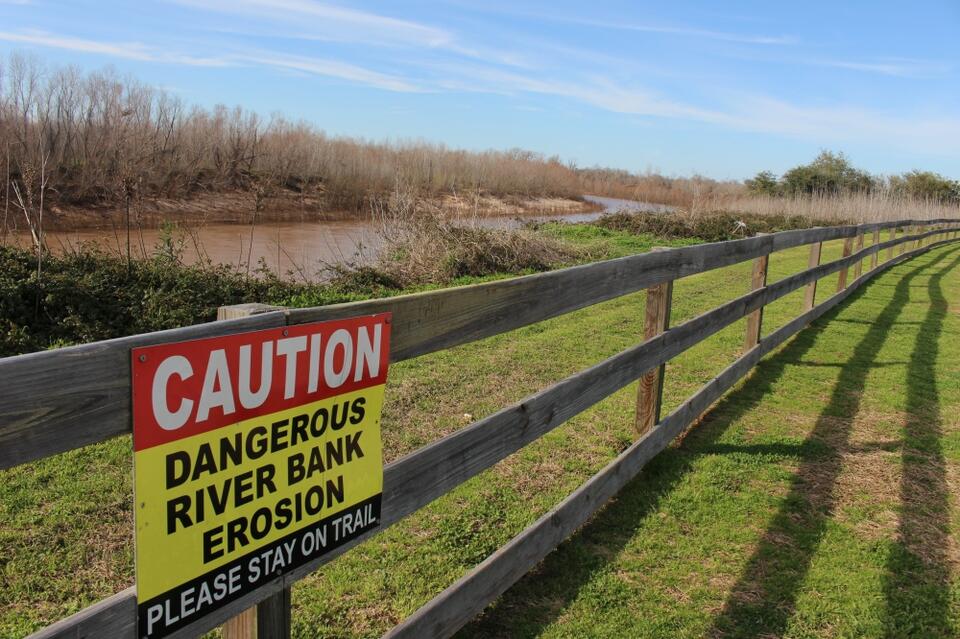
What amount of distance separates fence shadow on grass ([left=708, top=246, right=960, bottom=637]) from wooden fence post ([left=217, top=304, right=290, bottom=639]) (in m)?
1.84

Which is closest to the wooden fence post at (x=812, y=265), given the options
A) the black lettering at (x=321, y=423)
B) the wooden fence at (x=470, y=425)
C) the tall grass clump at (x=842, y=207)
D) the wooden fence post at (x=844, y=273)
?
the wooden fence post at (x=844, y=273)

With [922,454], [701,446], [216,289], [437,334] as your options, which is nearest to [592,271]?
[437,334]

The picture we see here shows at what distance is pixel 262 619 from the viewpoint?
1849 mm

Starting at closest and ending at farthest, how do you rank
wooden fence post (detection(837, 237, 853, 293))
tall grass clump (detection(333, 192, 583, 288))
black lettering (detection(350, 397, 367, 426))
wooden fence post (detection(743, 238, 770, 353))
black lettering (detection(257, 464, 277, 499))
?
1. black lettering (detection(257, 464, 277, 499))
2. black lettering (detection(350, 397, 367, 426))
3. wooden fence post (detection(743, 238, 770, 353))
4. wooden fence post (detection(837, 237, 853, 293))
5. tall grass clump (detection(333, 192, 583, 288))

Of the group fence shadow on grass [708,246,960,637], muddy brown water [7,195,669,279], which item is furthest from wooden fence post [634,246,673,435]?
muddy brown water [7,195,669,279]

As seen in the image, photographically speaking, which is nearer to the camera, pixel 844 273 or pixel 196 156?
pixel 844 273

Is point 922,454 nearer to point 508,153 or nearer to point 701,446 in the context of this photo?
point 701,446

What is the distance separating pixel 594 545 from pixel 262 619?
205 cm

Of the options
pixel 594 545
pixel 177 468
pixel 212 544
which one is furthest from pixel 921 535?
pixel 177 468

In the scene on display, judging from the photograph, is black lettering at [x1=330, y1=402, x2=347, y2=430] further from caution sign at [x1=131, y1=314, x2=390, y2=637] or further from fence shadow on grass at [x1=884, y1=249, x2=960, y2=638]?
fence shadow on grass at [x1=884, y1=249, x2=960, y2=638]

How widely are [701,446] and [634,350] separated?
52.1 inches

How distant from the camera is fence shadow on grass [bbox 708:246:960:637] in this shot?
9.93 feet

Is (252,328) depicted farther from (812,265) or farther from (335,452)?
(812,265)

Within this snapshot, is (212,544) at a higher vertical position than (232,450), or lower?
lower
